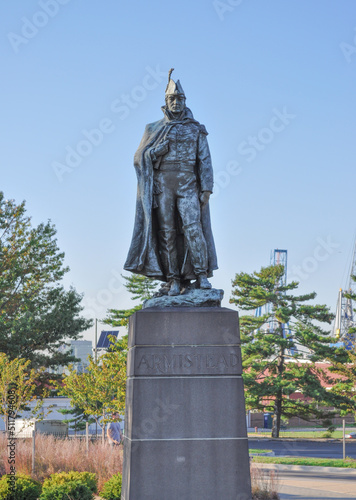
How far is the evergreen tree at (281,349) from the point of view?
38.3 m

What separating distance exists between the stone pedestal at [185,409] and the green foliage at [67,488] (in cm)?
302

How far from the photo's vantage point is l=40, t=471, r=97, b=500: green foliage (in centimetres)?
1025

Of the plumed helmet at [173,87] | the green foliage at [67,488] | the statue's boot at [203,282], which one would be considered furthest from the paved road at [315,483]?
the plumed helmet at [173,87]

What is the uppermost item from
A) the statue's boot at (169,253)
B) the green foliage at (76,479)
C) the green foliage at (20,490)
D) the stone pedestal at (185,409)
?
the statue's boot at (169,253)

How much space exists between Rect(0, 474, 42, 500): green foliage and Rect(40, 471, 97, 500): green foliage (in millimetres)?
302

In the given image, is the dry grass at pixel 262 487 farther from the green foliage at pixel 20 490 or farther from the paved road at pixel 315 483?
the green foliage at pixel 20 490

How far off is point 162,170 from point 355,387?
3475 centimetres

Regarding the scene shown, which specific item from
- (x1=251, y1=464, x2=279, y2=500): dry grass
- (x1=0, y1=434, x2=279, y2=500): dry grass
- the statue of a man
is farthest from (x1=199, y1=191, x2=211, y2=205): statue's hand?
(x1=0, y1=434, x2=279, y2=500): dry grass

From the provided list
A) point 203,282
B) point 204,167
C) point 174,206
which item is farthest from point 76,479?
point 204,167

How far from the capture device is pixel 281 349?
133 feet

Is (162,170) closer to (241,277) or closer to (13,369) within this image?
(13,369)

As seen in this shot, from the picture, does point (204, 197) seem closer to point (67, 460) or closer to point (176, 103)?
point (176, 103)

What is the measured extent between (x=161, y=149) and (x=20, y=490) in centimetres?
625

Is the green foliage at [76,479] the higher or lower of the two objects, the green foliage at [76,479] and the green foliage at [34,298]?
the lower
